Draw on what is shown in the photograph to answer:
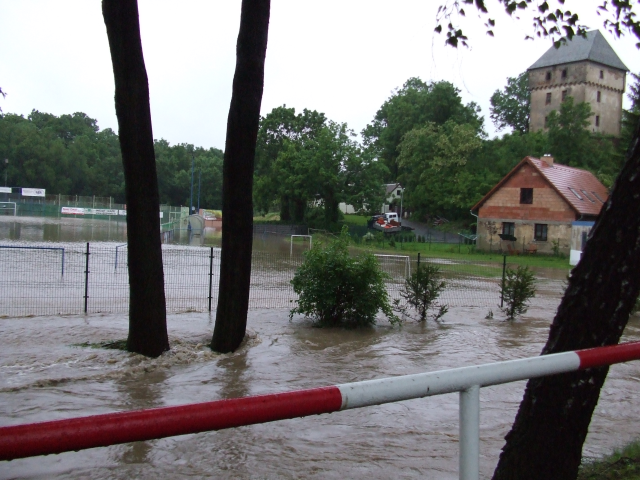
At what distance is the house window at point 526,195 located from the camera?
154 feet

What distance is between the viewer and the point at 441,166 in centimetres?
6838

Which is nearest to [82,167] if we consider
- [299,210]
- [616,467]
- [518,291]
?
[299,210]

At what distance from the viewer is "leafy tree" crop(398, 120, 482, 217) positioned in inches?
2579

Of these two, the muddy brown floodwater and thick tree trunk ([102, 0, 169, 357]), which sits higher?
thick tree trunk ([102, 0, 169, 357])

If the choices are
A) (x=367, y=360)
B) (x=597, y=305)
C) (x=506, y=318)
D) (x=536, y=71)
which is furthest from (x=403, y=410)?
(x=536, y=71)

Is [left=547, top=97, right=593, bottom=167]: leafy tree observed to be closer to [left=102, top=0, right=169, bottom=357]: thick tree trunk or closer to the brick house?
the brick house

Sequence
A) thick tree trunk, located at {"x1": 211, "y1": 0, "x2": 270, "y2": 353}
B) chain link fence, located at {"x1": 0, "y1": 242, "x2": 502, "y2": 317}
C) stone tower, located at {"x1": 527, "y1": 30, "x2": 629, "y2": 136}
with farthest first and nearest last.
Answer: stone tower, located at {"x1": 527, "y1": 30, "x2": 629, "y2": 136}, chain link fence, located at {"x1": 0, "y1": 242, "x2": 502, "y2": 317}, thick tree trunk, located at {"x1": 211, "y1": 0, "x2": 270, "y2": 353}

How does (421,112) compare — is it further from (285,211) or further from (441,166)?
(285,211)

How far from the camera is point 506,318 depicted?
15430mm

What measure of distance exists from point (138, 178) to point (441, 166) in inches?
2412

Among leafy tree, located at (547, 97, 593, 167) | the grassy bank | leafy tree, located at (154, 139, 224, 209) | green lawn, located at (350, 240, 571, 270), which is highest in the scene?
leafy tree, located at (547, 97, 593, 167)

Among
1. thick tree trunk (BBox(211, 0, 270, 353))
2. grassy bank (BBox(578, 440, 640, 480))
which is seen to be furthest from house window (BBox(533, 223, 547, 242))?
grassy bank (BBox(578, 440, 640, 480))

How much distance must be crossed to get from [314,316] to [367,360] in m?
3.78

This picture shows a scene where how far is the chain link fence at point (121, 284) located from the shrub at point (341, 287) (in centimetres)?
288
